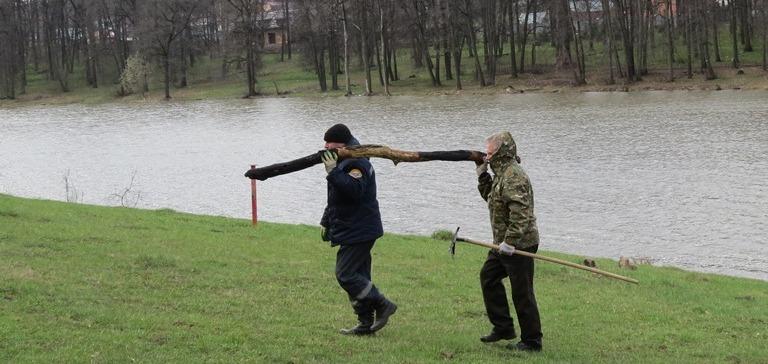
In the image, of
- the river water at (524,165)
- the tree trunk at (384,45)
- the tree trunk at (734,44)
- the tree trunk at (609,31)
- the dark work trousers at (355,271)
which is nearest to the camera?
the dark work trousers at (355,271)

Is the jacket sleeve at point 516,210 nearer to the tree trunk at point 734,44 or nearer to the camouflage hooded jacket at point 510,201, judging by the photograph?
the camouflage hooded jacket at point 510,201

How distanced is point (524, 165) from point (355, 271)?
22.8m

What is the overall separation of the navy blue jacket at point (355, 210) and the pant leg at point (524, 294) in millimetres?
1268

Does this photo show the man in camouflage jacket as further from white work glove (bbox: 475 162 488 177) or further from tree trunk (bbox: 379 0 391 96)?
tree trunk (bbox: 379 0 391 96)

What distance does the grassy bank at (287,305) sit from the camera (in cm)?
803

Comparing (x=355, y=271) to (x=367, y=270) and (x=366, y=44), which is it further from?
(x=366, y=44)

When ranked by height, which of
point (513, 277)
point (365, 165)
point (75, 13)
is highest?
point (75, 13)

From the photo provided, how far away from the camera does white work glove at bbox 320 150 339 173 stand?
323 inches

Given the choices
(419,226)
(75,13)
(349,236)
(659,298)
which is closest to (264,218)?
(419,226)

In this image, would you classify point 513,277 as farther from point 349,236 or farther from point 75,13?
point 75,13

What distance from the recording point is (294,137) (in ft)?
142

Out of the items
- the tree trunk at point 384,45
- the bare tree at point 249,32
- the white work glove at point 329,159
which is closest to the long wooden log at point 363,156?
the white work glove at point 329,159

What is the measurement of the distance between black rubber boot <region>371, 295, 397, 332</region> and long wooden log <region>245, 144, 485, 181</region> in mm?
1404

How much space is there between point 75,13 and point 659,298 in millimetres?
100361
